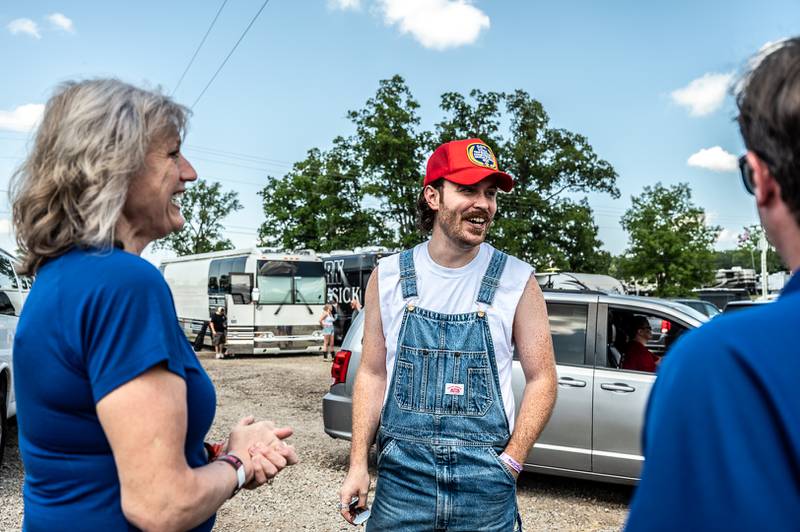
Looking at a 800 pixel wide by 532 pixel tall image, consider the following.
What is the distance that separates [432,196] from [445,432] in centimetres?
94

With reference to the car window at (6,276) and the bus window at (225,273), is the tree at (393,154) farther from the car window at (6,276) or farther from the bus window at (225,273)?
the car window at (6,276)

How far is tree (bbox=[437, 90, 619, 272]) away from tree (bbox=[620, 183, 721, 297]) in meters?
2.31

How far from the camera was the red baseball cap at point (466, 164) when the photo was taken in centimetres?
267

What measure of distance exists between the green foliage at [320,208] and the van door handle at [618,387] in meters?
32.1

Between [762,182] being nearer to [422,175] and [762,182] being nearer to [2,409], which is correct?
[2,409]

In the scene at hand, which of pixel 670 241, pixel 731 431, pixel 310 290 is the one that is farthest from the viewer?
pixel 670 241

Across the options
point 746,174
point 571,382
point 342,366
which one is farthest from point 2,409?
point 746,174

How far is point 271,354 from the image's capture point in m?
24.0

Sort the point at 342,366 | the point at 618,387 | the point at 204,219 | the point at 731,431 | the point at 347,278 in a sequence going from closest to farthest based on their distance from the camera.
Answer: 1. the point at 731,431
2. the point at 618,387
3. the point at 342,366
4. the point at 347,278
5. the point at 204,219

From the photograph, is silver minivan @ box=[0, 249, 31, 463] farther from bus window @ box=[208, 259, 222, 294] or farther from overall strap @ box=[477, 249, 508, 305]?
bus window @ box=[208, 259, 222, 294]

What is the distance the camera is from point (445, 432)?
7.83 ft

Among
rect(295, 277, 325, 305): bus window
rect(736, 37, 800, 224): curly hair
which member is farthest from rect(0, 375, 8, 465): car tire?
rect(295, 277, 325, 305): bus window

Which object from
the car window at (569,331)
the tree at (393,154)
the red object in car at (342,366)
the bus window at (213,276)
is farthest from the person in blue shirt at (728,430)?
the tree at (393,154)

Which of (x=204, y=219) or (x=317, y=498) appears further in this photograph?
(x=204, y=219)
